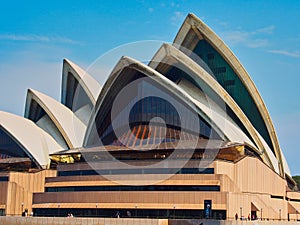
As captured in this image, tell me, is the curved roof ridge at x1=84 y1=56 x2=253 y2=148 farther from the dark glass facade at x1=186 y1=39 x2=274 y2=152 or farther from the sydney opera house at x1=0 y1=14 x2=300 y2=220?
the dark glass facade at x1=186 y1=39 x2=274 y2=152

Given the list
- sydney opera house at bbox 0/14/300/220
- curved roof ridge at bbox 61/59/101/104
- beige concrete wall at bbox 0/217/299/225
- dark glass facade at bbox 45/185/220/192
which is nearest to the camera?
beige concrete wall at bbox 0/217/299/225

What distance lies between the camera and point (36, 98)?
187 ft

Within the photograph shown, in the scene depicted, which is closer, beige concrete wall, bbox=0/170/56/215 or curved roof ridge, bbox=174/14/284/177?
beige concrete wall, bbox=0/170/56/215

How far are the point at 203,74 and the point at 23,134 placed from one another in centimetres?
1841

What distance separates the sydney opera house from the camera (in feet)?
140

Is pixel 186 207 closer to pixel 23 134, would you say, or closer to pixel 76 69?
pixel 23 134

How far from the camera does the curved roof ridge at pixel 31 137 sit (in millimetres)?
52000

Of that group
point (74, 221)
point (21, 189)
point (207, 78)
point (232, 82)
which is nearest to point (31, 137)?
point (21, 189)

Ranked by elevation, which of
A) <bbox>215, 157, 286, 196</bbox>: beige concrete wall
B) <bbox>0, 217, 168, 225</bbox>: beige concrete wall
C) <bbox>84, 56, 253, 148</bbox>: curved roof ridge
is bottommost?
<bbox>0, 217, 168, 225</bbox>: beige concrete wall

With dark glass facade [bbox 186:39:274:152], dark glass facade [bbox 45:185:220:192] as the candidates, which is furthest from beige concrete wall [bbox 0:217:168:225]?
dark glass facade [bbox 186:39:274:152]

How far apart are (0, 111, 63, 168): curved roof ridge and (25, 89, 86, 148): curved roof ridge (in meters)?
1.48

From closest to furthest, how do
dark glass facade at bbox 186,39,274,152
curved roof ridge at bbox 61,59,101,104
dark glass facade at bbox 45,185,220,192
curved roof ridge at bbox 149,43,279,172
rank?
dark glass facade at bbox 45,185,220,192 → curved roof ridge at bbox 149,43,279,172 → dark glass facade at bbox 186,39,274,152 → curved roof ridge at bbox 61,59,101,104

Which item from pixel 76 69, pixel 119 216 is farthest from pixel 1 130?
pixel 119 216

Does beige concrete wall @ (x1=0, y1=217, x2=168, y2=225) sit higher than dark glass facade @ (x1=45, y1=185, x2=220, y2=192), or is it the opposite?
dark glass facade @ (x1=45, y1=185, x2=220, y2=192)
